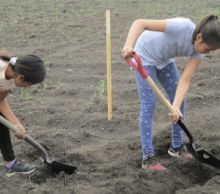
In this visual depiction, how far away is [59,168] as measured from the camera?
451 cm

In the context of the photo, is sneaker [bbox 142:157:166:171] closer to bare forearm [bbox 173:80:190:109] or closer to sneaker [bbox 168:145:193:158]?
sneaker [bbox 168:145:193:158]

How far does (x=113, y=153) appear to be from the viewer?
4980 millimetres

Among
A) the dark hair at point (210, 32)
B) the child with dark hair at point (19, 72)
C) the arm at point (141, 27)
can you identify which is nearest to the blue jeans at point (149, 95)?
the arm at point (141, 27)

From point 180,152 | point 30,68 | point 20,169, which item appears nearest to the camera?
point 30,68

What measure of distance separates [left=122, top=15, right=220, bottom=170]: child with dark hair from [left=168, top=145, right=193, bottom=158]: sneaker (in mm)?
398

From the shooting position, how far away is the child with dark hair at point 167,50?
12.8ft

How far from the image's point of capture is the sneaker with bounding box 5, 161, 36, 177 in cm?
455

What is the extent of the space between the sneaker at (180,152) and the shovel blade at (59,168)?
105 cm

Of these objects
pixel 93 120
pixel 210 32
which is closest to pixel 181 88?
pixel 210 32

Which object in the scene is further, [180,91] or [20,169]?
[20,169]

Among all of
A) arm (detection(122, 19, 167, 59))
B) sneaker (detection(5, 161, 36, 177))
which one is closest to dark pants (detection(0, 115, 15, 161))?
sneaker (detection(5, 161, 36, 177))

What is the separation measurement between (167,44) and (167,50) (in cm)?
6

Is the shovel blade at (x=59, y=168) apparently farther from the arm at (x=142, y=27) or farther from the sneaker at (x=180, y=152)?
the arm at (x=142, y=27)

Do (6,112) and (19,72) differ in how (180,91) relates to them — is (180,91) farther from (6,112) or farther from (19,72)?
(6,112)
